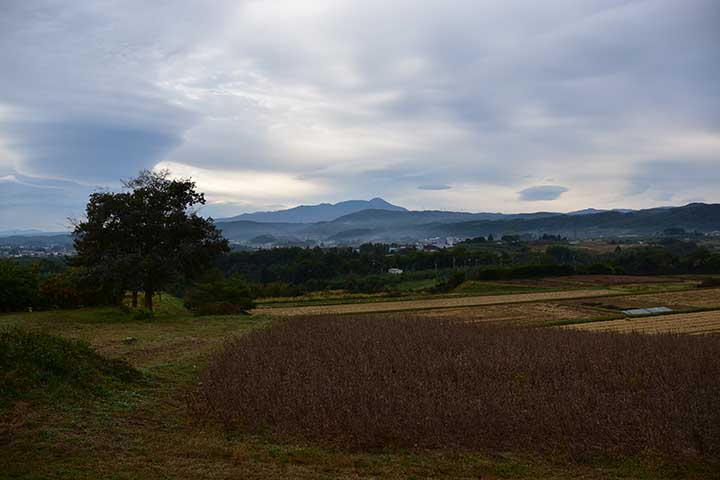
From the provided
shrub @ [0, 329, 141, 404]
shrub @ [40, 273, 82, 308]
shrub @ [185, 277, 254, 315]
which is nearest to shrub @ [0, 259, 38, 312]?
shrub @ [40, 273, 82, 308]

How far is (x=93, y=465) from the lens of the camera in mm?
6168

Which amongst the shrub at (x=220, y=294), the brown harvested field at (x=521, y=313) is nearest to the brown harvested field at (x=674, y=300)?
the brown harvested field at (x=521, y=313)

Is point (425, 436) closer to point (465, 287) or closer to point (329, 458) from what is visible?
point (329, 458)

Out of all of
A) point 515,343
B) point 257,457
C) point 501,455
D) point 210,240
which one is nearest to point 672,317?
point 515,343

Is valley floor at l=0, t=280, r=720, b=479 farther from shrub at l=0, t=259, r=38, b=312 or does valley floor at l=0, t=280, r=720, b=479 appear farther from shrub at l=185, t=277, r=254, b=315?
shrub at l=185, t=277, r=254, b=315

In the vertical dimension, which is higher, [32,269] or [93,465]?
[32,269]

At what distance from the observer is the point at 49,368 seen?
9.27 meters

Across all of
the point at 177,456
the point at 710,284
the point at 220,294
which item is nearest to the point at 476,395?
the point at 177,456

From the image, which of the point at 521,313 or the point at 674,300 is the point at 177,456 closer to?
the point at 521,313

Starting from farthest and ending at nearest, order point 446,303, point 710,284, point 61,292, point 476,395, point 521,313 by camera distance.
→ 1. point 710,284
2. point 446,303
3. point 521,313
4. point 61,292
5. point 476,395

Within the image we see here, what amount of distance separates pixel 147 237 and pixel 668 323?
26533mm

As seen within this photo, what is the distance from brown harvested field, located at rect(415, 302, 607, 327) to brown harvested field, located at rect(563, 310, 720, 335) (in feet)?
8.64

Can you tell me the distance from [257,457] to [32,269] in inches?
759

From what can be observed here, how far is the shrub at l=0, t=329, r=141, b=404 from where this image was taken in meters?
8.40
